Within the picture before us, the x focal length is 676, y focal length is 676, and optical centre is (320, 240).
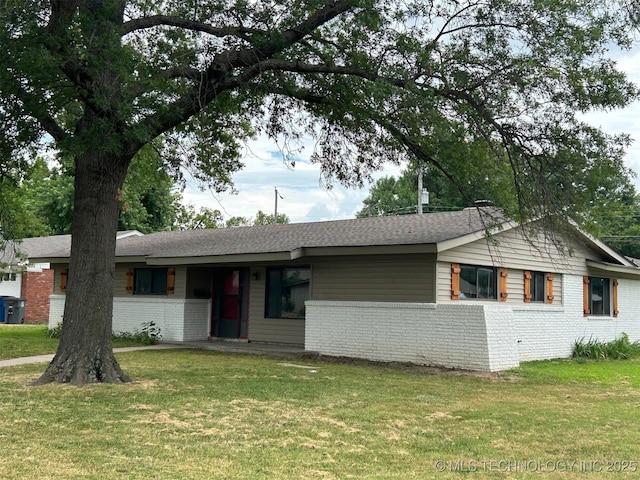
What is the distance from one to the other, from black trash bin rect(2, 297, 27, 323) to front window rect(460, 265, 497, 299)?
20.5 m

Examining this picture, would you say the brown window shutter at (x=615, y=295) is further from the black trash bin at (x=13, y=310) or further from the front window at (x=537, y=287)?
the black trash bin at (x=13, y=310)

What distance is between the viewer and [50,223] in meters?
40.1

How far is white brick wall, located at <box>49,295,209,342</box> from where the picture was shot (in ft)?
61.4

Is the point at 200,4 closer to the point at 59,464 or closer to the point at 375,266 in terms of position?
the point at 375,266

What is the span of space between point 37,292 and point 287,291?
17.6 meters

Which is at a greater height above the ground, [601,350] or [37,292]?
[37,292]

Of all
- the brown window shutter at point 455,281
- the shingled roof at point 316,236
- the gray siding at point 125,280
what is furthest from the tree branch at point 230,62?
the gray siding at point 125,280

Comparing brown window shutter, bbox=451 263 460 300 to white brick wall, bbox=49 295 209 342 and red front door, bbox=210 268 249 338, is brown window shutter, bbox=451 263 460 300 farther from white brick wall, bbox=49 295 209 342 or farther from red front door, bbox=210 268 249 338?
white brick wall, bbox=49 295 209 342

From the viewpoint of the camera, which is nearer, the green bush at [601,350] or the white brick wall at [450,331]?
the white brick wall at [450,331]

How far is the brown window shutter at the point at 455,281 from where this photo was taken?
14227 mm

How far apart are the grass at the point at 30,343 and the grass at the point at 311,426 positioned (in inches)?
140

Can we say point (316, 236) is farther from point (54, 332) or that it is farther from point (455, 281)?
point (54, 332)

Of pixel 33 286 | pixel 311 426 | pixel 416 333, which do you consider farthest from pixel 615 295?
pixel 33 286

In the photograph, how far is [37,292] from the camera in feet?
99.9
